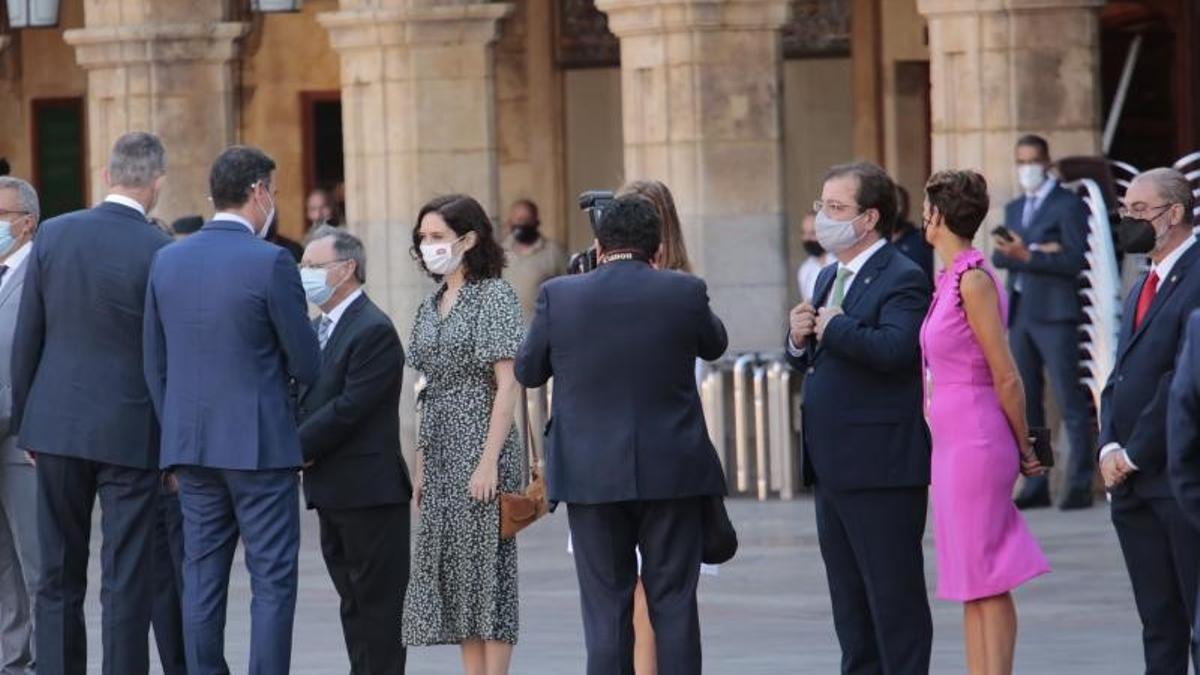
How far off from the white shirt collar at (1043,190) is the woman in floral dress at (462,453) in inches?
260

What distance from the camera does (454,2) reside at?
20.4m

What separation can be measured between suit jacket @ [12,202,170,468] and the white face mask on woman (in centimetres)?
88

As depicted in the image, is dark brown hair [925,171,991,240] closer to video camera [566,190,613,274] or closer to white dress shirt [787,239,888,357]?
white dress shirt [787,239,888,357]

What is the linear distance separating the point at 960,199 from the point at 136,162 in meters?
2.75

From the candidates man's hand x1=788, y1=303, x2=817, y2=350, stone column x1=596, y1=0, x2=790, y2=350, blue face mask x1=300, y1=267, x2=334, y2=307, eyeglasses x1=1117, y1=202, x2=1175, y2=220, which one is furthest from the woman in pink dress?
stone column x1=596, y1=0, x2=790, y2=350

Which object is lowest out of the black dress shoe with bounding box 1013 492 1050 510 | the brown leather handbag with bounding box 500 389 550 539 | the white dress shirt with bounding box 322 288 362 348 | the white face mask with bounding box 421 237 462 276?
the black dress shoe with bounding box 1013 492 1050 510

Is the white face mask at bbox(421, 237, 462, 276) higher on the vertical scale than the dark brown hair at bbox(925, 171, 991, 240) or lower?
lower

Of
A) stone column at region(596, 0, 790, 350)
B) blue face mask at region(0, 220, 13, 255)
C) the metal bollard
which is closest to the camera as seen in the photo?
blue face mask at region(0, 220, 13, 255)

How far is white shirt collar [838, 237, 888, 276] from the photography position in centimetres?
1040

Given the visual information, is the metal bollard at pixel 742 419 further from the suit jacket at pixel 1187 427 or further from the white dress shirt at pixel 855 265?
the suit jacket at pixel 1187 427

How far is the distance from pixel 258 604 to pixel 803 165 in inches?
543

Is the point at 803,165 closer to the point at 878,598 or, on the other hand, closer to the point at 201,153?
the point at 201,153

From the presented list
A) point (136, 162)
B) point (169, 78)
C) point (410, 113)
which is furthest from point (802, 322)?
point (169, 78)

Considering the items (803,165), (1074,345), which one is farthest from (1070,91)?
(803,165)
